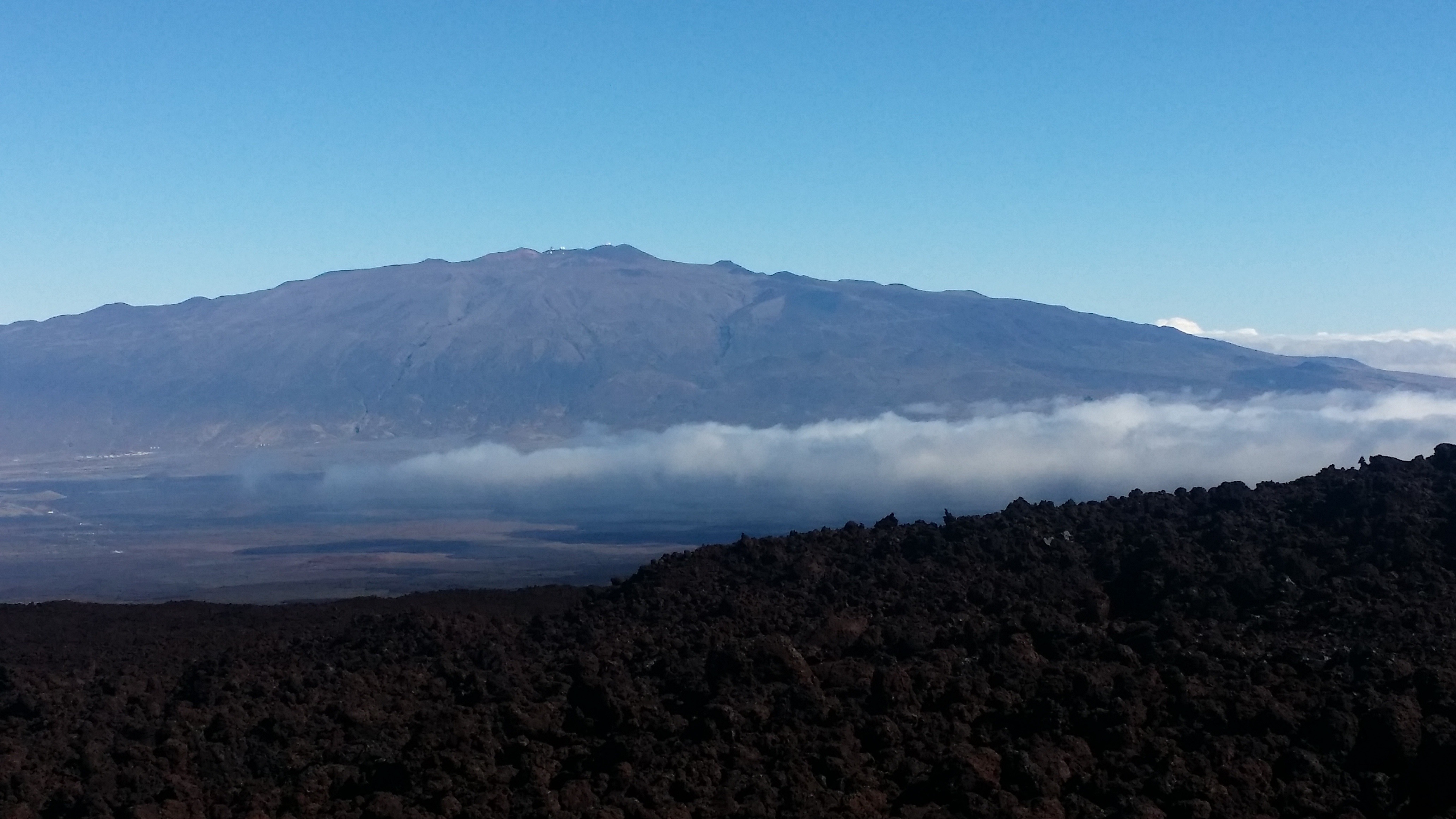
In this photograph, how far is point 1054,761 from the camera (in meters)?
11.2

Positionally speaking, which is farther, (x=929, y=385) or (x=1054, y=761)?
(x=929, y=385)

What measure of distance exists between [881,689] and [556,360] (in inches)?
5914

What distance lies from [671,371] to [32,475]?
205 ft

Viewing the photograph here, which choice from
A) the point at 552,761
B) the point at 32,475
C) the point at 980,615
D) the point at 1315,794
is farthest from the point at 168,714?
the point at 32,475

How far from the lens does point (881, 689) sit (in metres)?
12.6

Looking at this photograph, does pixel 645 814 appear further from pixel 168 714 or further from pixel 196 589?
pixel 196 589

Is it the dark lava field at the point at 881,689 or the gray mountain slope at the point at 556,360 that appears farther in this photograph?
the gray mountain slope at the point at 556,360

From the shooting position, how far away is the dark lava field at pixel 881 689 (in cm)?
1099

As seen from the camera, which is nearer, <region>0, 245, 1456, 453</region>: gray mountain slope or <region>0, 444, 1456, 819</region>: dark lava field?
<region>0, 444, 1456, 819</region>: dark lava field

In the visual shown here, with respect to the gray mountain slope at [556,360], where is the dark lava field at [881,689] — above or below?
below

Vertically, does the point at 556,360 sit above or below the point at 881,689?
above

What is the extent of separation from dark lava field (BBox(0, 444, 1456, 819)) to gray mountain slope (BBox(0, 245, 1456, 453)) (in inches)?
4490

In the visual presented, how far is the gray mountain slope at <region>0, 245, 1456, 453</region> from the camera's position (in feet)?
475

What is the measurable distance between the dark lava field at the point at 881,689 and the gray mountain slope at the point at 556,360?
374 ft
